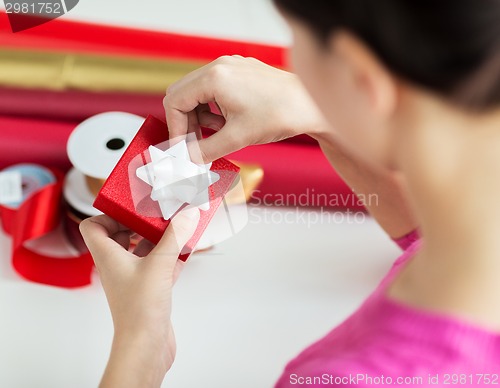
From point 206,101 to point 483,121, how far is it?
0.40 meters

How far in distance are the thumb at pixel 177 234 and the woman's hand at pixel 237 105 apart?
0.07 m

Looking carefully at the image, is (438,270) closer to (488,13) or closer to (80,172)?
(488,13)

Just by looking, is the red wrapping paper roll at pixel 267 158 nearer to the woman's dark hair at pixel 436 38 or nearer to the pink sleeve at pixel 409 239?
the pink sleeve at pixel 409 239

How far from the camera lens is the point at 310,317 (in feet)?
3.41

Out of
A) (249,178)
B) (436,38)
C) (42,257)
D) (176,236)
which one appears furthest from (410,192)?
(42,257)

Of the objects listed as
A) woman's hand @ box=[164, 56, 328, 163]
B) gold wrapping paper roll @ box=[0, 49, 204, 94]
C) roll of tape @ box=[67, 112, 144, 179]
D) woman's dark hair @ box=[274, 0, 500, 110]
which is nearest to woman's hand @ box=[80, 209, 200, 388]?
woman's hand @ box=[164, 56, 328, 163]

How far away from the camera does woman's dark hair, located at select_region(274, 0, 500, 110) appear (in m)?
0.36

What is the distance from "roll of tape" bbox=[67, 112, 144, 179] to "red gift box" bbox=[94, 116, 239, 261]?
0.20 meters

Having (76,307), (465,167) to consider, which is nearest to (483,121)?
(465,167)

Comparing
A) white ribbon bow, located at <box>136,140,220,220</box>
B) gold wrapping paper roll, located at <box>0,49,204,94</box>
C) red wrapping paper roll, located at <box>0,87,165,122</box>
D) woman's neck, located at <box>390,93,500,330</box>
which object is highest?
woman's neck, located at <box>390,93,500,330</box>

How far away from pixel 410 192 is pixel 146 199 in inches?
14.3

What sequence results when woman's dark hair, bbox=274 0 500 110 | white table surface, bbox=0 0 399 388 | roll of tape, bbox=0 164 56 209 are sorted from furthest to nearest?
roll of tape, bbox=0 164 56 209 → white table surface, bbox=0 0 399 388 → woman's dark hair, bbox=274 0 500 110

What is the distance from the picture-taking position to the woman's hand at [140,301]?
0.65 m

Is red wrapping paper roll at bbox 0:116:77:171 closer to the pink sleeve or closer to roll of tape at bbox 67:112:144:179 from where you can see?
roll of tape at bbox 67:112:144:179
